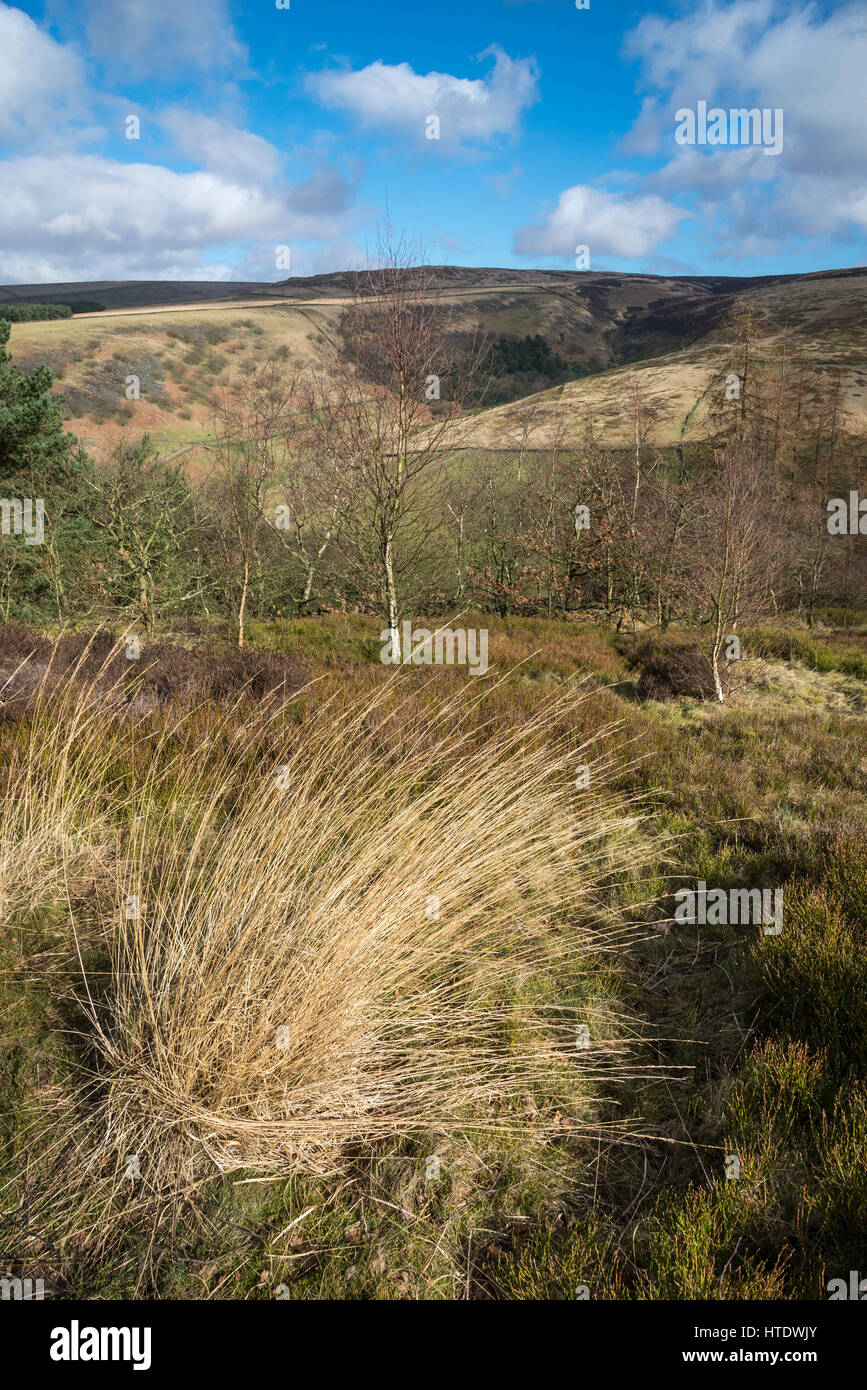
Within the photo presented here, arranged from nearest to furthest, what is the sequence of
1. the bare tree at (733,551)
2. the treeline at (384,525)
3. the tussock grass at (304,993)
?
1. the tussock grass at (304,993)
2. the bare tree at (733,551)
3. the treeline at (384,525)

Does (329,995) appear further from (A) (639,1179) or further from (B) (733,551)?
(B) (733,551)

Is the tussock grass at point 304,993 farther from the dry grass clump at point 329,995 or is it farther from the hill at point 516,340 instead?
the hill at point 516,340

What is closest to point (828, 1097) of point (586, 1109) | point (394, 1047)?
point (586, 1109)

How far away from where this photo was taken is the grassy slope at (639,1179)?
1.74 m

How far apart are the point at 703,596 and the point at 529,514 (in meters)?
9.91

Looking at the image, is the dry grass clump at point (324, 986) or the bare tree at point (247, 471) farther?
the bare tree at point (247, 471)

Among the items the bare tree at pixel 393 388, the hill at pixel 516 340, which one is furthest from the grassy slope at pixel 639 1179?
the hill at pixel 516 340

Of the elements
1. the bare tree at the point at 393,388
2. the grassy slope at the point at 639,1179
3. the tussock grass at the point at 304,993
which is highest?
the bare tree at the point at 393,388

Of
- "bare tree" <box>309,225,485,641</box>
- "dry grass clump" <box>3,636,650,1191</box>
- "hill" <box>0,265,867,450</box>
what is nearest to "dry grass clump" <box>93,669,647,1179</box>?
"dry grass clump" <box>3,636,650,1191</box>

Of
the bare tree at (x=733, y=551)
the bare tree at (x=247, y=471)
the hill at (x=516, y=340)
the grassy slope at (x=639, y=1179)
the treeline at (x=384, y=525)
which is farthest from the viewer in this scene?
the hill at (x=516, y=340)

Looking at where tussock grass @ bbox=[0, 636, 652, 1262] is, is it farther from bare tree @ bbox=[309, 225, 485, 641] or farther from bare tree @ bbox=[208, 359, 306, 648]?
bare tree @ bbox=[208, 359, 306, 648]

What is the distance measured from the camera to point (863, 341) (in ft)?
153

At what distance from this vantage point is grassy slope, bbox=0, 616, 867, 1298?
1.74 meters
